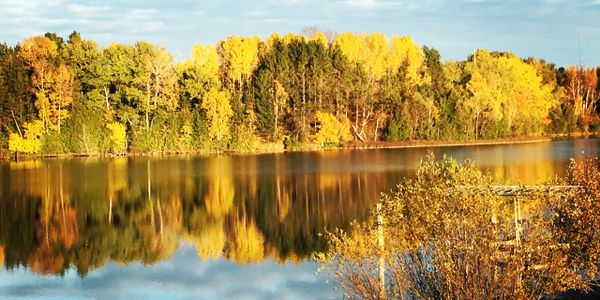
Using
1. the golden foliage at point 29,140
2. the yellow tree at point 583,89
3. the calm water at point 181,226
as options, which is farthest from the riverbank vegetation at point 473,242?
the yellow tree at point 583,89

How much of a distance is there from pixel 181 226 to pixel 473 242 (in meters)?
17.3

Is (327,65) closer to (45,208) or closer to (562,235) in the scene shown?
(45,208)

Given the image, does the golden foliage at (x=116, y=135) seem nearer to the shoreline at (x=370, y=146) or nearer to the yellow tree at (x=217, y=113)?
the shoreline at (x=370, y=146)

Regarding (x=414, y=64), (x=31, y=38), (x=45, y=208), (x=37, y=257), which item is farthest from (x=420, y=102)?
(x=37, y=257)

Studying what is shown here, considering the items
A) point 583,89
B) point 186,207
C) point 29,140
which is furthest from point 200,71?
point 583,89

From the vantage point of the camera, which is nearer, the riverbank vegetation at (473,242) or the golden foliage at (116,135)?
the riverbank vegetation at (473,242)

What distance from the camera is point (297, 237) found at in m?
21.2

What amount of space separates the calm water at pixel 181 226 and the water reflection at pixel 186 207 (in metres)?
0.06

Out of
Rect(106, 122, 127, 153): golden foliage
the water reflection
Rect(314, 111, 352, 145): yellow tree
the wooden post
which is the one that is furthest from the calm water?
Rect(314, 111, 352, 145): yellow tree

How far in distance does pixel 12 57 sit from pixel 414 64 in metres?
44.4

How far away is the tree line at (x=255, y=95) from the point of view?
2488 inches

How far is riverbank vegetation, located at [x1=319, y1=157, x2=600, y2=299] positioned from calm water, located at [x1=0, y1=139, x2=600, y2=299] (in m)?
1.12

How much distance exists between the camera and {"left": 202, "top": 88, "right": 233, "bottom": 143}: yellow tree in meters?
69.2

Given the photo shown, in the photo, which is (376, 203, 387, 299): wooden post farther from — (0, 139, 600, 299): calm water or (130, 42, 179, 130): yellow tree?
(130, 42, 179, 130): yellow tree
